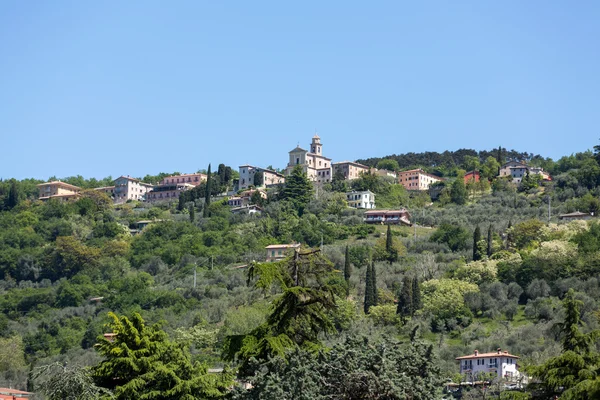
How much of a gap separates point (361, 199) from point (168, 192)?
30.5 meters

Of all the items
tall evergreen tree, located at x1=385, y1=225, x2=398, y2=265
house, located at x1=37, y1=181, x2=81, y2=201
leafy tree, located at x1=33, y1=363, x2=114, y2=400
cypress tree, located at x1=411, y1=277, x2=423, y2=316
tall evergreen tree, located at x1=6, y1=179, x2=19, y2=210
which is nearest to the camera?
leafy tree, located at x1=33, y1=363, x2=114, y2=400

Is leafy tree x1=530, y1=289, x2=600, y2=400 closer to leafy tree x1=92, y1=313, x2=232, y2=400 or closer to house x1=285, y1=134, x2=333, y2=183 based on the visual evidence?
leafy tree x1=92, y1=313, x2=232, y2=400

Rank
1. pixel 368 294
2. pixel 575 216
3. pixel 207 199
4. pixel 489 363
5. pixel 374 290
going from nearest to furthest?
pixel 489 363 → pixel 368 294 → pixel 374 290 → pixel 575 216 → pixel 207 199

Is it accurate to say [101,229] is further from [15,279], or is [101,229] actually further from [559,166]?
[559,166]

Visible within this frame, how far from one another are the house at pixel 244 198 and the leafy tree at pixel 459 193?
73.3ft

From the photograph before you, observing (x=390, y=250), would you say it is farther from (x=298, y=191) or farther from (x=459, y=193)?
(x=459, y=193)

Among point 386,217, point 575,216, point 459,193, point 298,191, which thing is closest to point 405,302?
point 575,216

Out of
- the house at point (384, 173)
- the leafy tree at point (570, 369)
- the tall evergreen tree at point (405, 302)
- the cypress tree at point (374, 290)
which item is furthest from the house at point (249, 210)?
the leafy tree at point (570, 369)

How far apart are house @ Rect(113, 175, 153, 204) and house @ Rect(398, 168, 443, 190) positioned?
35.3m

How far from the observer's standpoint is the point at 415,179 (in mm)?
140125

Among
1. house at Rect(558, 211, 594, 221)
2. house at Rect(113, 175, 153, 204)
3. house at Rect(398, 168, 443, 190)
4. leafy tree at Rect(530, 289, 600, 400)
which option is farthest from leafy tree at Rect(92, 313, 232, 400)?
house at Rect(113, 175, 153, 204)

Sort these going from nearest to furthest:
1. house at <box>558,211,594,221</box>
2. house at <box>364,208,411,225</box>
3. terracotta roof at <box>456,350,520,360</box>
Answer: terracotta roof at <box>456,350,520,360</box> → house at <box>558,211,594,221</box> → house at <box>364,208,411,225</box>

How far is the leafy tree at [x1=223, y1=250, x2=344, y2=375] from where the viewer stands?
2995 cm

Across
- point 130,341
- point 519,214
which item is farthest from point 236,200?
point 130,341
